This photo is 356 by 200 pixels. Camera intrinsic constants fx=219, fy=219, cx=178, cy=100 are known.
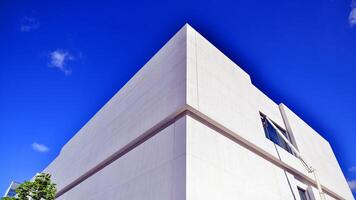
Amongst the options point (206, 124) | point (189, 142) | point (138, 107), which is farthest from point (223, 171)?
point (138, 107)

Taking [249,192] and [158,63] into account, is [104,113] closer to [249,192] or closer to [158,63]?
[158,63]

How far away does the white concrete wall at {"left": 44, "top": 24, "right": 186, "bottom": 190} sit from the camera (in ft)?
33.0

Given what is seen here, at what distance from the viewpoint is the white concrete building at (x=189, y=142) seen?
777 centimetres

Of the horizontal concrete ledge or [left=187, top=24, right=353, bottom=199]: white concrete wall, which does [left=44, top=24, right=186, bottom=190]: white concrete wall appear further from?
[left=187, top=24, right=353, bottom=199]: white concrete wall

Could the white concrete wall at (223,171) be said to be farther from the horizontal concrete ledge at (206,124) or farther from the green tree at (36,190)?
the green tree at (36,190)

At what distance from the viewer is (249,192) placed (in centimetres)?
885

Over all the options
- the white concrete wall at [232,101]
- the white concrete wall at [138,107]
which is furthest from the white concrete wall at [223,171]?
the white concrete wall at [138,107]

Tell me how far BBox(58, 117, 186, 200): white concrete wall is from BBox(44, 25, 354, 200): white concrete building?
37mm

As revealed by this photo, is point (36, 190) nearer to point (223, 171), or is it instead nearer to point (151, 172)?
point (151, 172)

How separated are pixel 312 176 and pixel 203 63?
1088 cm

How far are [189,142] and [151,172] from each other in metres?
1.98

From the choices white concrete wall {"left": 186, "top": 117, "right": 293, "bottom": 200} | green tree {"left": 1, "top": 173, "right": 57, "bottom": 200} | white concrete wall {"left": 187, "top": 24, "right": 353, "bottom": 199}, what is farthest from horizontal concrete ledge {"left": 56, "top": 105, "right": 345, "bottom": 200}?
green tree {"left": 1, "top": 173, "right": 57, "bottom": 200}

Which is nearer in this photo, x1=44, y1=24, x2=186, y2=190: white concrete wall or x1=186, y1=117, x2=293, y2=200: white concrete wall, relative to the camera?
x1=186, y1=117, x2=293, y2=200: white concrete wall

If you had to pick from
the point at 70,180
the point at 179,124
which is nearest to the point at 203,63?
the point at 179,124
